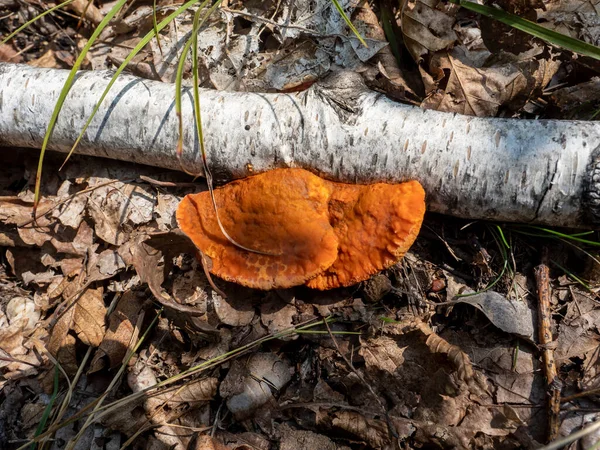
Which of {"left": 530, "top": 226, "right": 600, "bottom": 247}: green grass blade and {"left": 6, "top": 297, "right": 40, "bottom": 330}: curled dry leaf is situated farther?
{"left": 6, "top": 297, "right": 40, "bottom": 330}: curled dry leaf

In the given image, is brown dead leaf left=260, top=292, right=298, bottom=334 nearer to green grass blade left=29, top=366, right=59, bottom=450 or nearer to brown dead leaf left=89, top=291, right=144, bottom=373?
brown dead leaf left=89, top=291, right=144, bottom=373

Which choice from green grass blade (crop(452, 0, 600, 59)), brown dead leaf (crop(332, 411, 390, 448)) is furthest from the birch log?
brown dead leaf (crop(332, 411, 390, 448))

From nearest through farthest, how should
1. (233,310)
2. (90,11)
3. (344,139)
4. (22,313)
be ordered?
(344,139) < (233,310) < (22,313) < (90,11)

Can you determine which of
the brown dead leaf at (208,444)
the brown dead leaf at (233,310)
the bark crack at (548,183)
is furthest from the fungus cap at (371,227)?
the brown dead leaf at (208,444)

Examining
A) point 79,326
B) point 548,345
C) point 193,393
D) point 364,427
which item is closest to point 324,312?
point 364,427

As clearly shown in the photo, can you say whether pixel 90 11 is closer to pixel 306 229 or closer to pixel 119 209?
pixel 119 209

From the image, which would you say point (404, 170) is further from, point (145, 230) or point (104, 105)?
point (104, 105)
